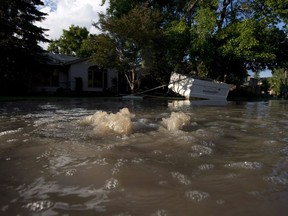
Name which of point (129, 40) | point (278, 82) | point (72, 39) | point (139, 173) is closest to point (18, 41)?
point (129, 40)

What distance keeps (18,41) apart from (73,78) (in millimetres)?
7959

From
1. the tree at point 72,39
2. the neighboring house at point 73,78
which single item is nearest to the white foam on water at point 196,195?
the neighboring house at point 73,78

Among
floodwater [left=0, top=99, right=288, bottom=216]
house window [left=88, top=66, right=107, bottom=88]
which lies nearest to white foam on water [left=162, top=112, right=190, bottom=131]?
floodwater [left=0, top=99, right=288, bottom=216]

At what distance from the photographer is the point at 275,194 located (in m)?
2.85

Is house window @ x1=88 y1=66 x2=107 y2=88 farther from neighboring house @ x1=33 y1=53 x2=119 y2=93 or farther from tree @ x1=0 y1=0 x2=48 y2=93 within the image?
tree @ x1=0 y1=0 x2=48 y2=93

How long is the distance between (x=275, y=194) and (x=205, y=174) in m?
0.77

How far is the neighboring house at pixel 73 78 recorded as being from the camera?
2656cm

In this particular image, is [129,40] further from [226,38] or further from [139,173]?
[139,173]

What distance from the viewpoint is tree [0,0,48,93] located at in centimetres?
1969

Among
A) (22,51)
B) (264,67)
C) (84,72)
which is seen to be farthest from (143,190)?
(264,67)

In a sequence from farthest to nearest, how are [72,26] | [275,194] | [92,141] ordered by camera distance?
[72,26] < [92,141] < [275,194]

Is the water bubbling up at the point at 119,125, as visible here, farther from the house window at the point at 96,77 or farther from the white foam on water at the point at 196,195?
the house window at the point at 96,77

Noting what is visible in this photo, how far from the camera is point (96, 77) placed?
29344 millimetres

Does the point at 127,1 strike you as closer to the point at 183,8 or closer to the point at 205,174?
the point at 183,8
